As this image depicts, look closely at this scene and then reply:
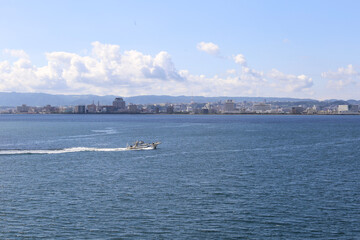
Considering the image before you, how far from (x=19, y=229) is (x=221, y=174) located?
107ft

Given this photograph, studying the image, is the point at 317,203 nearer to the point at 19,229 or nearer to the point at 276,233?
the point at 276,233

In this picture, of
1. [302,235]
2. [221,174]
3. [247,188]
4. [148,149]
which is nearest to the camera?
[302,235]

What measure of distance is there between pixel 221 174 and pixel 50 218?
29.1 metres

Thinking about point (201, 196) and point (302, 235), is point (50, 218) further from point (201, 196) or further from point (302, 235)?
point (302, 235)

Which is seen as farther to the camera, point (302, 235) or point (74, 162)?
point (74, 162)

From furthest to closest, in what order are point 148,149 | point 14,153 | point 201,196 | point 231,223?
point 148,149 → point 14,153 → point 201,196 → point 231,223

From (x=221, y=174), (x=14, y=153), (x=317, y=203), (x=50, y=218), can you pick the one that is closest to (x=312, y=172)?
(x=221, y=174)

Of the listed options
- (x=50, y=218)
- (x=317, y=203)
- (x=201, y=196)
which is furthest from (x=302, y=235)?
(x=50, y=218)

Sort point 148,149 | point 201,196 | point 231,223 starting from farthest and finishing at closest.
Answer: point 148,149 < point 201,196 < point 231,223

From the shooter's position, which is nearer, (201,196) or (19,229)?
(19,229)

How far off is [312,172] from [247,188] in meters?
Answer: 16.6

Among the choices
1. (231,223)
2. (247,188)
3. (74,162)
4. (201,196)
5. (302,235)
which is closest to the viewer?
(302,235)

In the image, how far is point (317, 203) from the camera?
1752 inches

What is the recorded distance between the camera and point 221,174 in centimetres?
6228
